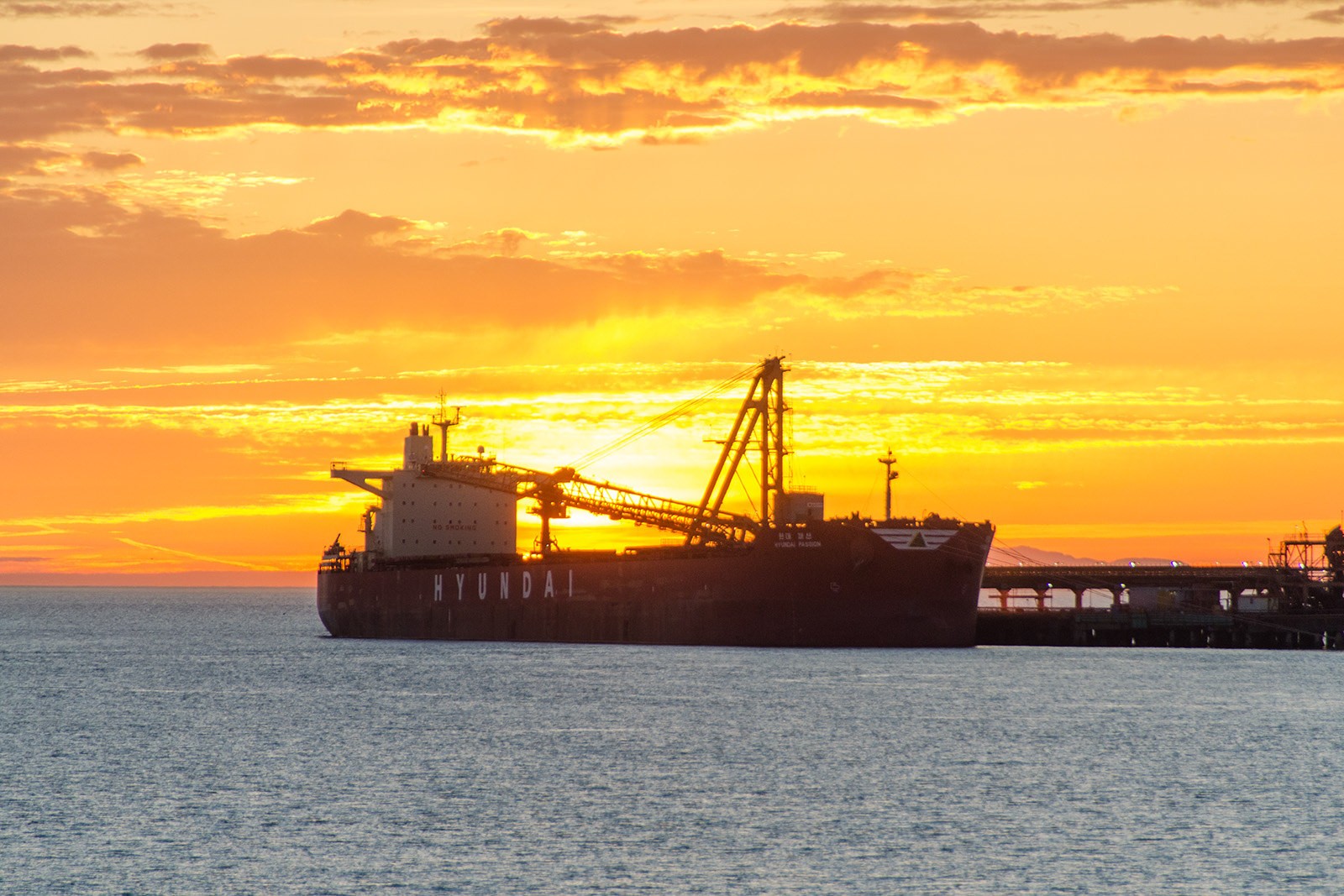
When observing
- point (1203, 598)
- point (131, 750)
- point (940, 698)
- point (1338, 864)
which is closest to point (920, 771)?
point (1338, 864)

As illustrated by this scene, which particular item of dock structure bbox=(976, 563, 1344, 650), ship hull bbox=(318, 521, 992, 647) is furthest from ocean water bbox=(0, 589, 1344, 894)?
dock structure bbox=(976, 563, 1344, 650)

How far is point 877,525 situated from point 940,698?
449 inches

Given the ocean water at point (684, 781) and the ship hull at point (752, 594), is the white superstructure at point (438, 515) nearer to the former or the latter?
the ship hull at point (752, 594)

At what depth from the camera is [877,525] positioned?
2486 inches

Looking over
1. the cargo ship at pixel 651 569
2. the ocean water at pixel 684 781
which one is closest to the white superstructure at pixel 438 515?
the cargo ship at pixel 651 569

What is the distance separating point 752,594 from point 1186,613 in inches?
1081

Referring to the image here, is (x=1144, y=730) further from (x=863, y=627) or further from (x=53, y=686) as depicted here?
(x=53, y=686)

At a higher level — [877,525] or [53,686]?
[877,525]

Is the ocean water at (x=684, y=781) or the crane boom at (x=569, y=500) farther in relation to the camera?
the crane boom at (x=569, y=500)

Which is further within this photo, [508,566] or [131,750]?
[508,566]

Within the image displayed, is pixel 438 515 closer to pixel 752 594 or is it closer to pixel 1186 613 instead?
pixel 752 594

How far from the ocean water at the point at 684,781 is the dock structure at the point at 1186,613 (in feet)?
44.2

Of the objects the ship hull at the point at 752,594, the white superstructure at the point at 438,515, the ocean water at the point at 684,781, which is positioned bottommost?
the ocean water at the point at 684,781

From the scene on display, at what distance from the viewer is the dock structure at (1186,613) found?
260ft
